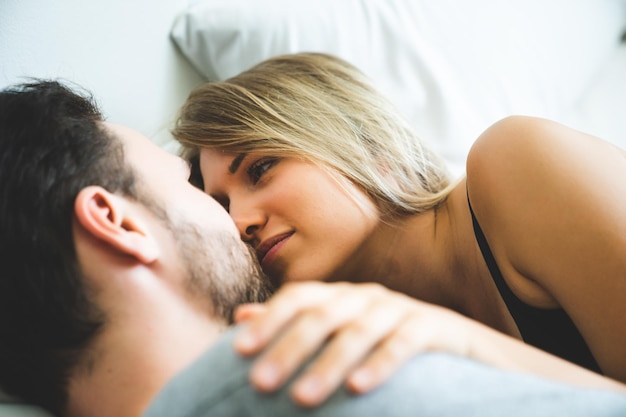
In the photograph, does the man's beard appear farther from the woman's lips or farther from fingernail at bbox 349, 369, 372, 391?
Answer: fingernail at bbox 349, 369, 372, 391

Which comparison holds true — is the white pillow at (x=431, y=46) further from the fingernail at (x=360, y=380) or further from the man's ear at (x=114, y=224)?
the fingernail at (x=360, y=380)

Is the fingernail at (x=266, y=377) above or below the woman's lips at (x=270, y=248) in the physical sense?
above

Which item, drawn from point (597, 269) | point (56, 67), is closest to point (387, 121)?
point (597, 269)

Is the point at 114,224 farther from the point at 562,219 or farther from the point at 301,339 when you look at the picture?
the point at 562,219

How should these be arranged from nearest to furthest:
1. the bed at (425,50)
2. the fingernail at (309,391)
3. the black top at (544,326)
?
the fingernail at (309,391) < the black top at (544,326) < the bed at (425,50)

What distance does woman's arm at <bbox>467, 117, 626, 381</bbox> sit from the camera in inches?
22.2

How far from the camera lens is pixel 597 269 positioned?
22.3 inches

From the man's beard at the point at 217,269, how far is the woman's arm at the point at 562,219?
36cm

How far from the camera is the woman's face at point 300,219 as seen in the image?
0.74m

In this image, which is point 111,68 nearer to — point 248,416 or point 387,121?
point 387,121

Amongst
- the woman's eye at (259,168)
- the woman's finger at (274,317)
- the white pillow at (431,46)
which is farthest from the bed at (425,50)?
the woman's finger at (274,317)

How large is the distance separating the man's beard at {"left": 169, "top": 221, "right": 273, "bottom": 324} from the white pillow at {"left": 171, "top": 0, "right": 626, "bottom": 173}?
604mm

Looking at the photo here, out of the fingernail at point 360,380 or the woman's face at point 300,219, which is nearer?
the fingernail at point 360,380

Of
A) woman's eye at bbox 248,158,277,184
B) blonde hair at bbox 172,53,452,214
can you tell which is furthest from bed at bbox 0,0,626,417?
woman's eye at bbox 248,158,277,184
